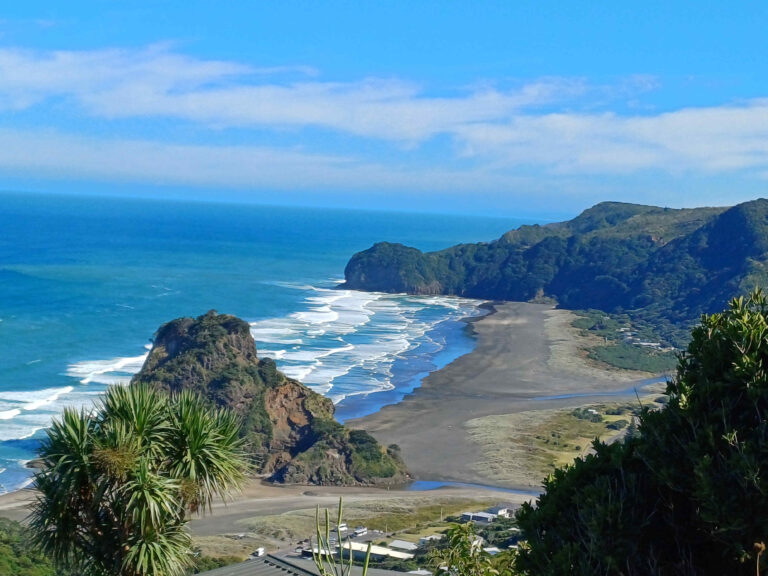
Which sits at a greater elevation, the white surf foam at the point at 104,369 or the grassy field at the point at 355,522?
the white surf foam at the point at 104,369

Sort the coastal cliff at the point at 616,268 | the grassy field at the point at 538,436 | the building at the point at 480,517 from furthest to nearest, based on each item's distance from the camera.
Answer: the coastal cliff at the point at 616,268 < the grassy field at the point at 538,436 < the building at the point at 480,517

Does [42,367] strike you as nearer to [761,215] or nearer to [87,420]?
[87,420]

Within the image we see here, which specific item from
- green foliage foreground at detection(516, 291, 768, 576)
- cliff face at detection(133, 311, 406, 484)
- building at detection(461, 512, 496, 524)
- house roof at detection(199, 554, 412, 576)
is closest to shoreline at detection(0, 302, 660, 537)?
cliff face at detection(133, 311, 406, 484)

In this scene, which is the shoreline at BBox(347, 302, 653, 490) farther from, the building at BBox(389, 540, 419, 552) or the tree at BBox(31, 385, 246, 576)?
the tree at BBox(31, 385, 246, 576)

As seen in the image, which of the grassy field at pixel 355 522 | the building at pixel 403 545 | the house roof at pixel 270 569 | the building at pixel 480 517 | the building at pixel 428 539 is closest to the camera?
the house roof at pixel 270 569

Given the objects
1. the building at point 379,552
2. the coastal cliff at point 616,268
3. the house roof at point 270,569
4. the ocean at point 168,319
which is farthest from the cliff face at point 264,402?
the coastal cliff at point 616,268

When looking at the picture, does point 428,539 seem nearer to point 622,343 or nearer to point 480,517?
point 480,517

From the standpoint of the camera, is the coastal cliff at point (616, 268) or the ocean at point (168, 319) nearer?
the ocean at point (168, 319)

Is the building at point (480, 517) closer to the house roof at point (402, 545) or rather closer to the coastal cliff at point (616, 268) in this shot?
the house roof at point (402, 545)

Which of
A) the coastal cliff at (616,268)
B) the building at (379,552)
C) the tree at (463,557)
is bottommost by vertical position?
the building at (379,552)

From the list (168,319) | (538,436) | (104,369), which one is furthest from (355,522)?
(168,319)
